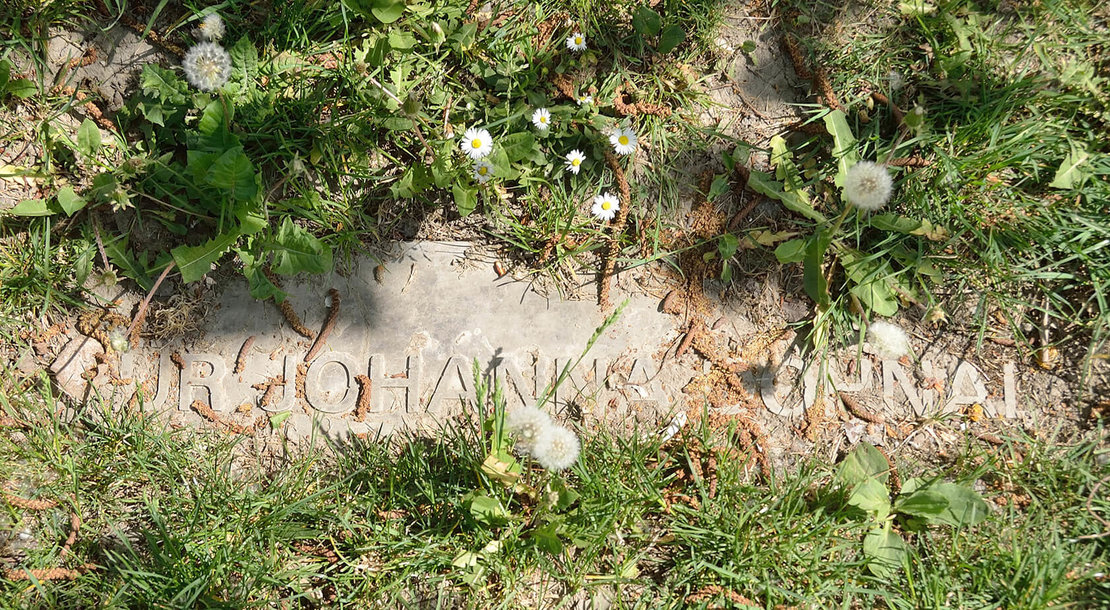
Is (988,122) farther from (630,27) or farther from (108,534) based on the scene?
(108,534)

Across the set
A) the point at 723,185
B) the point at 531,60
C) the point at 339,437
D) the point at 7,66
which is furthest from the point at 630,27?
the point at 7,66

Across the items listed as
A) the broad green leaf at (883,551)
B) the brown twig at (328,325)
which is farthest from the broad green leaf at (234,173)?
the broad green leaf at (883,551)

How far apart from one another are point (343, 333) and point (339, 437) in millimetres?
368

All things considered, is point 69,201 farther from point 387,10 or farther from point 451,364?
point 451,364

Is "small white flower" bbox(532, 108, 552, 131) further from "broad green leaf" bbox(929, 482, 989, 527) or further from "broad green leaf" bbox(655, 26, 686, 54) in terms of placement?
"broad green leaf" bbox(929, 482, 989, 527)

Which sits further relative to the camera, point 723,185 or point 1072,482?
point 723,185

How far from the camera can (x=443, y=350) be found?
97.3 inches

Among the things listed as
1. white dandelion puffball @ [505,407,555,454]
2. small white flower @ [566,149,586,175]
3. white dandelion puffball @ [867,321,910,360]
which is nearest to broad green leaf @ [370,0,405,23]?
small white flower @ [566,149,586,175]

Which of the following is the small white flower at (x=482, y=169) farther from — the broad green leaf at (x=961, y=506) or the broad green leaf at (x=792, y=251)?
the broad green leaf at (x=961, y=506)

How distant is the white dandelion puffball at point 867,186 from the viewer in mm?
2178

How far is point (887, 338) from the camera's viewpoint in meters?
2.42

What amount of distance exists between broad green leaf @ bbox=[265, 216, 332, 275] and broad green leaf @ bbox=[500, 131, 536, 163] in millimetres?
726

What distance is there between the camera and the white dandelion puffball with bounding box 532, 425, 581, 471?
6.91 feet

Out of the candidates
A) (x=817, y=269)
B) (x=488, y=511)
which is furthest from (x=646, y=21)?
(x=488, y=511)
